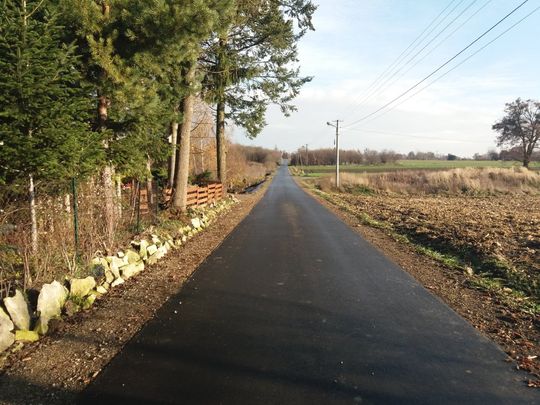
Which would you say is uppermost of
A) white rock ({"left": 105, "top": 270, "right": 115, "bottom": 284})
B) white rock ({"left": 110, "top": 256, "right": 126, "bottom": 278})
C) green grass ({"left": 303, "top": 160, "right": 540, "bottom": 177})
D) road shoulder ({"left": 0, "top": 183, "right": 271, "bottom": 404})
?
green grass ({"left": 303, "top": 160, "right": 540, "bottom": 177})

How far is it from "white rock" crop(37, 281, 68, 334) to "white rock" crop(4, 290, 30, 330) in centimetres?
14

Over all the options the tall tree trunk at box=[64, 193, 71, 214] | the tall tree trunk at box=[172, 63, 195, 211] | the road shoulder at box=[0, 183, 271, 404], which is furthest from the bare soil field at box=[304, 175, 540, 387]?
the tall tree trunk at box=[64, 193, 71, 214]

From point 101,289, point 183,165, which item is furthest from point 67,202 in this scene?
point 183,165

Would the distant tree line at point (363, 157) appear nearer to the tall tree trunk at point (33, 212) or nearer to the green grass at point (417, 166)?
the green grass at point (417, 166)

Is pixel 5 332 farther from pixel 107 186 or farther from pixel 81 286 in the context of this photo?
pixel 107 186

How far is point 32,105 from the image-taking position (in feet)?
19.9

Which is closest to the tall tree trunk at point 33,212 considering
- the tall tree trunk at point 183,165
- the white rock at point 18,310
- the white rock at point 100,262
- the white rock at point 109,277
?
the white rock at point 100,262

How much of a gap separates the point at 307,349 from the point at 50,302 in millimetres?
3193

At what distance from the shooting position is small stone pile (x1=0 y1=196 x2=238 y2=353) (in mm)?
4863

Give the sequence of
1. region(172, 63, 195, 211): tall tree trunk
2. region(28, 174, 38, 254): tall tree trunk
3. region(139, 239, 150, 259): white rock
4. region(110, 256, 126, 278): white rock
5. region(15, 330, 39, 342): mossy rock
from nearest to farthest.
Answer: region(15, 330, 39, 342): mossy rock < region(28, 174, 38, 254): tall tree trunk < region(110, 256, 126, 278): white rock < region(139, 239, 150, 259): white rock < region(172, 63, 195, 211): tall tree trunk

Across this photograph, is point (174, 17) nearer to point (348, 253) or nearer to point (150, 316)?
point (150, 316)

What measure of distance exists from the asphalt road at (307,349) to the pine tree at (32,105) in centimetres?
274

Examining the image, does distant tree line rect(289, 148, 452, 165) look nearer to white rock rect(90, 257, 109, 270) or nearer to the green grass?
the green grass

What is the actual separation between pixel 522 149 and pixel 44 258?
86216 mm
